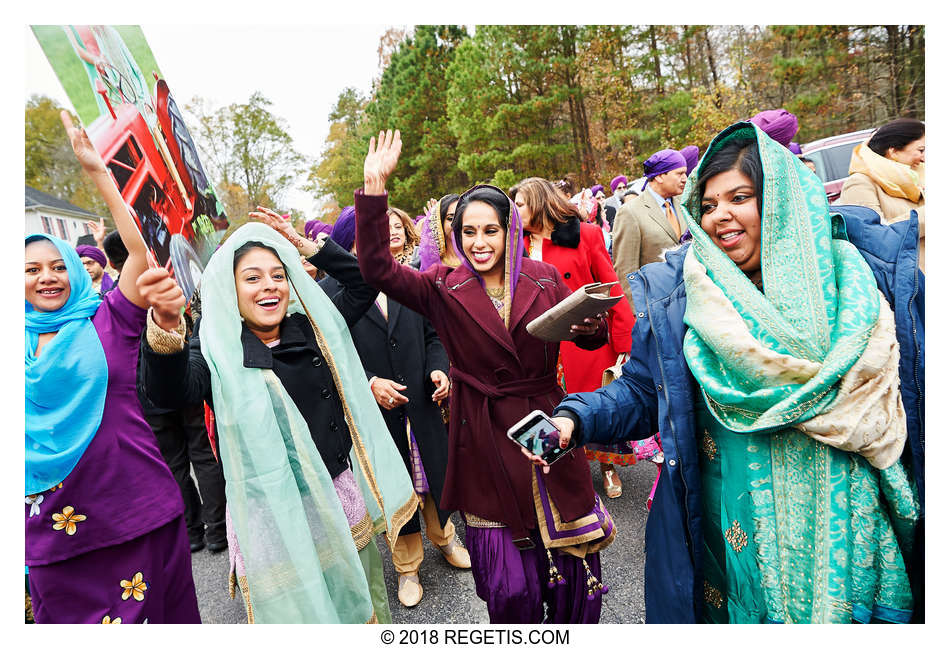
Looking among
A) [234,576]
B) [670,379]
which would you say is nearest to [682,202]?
[670,379]

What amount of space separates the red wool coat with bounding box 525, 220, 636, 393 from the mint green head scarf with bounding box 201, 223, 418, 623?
1998 mm

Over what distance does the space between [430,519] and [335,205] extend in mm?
30410

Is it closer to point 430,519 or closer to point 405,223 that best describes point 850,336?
point 430,519

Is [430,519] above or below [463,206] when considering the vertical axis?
below

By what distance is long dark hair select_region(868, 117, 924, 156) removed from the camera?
3.31m

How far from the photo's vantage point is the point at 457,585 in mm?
3238

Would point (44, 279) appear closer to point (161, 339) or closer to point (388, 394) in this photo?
point (161, 339)

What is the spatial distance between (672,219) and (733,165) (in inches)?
105

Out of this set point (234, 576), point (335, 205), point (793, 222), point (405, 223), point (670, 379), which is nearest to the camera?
point (793, 222)

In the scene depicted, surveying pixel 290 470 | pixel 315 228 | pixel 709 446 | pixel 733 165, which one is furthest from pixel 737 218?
pixel 315 228

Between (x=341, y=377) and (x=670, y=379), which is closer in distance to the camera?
(x=670, y=379)

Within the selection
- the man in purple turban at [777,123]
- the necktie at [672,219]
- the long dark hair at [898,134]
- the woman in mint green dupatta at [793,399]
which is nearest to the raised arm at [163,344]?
the woman in mint green dupatta at [793,399]

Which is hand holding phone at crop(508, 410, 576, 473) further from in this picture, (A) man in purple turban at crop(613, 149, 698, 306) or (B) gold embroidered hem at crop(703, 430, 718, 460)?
(A) man in purple turban at crop(613, 149, 698, 306)

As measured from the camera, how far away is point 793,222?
5.00 feet
